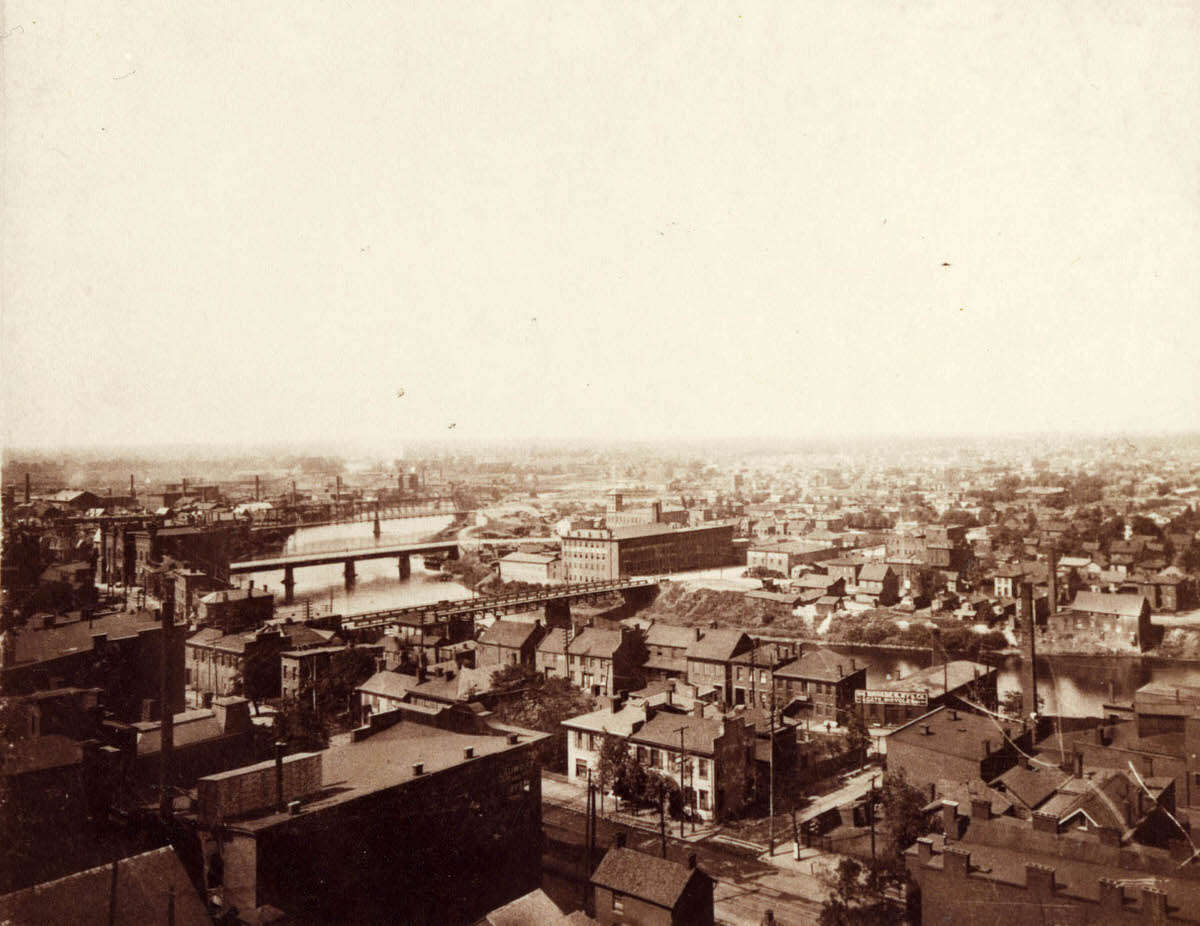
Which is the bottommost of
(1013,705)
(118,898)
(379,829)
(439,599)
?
(439,599)

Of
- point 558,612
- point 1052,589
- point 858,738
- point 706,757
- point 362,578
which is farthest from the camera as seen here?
point 362,578

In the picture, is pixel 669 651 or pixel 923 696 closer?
pixel 923 696

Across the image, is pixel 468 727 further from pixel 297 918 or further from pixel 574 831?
pixel 297 918

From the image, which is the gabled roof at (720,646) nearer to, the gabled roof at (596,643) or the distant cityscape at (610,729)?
the distant cityscape at (610,729)

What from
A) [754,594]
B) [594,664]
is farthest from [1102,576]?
[594,664]

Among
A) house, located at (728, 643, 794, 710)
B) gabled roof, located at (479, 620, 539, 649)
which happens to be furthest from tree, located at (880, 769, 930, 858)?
gabled roof, located at (479, 620, 539, 649)

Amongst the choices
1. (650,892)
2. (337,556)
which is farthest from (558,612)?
(650,892)

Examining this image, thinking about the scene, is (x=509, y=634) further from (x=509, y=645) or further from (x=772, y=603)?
(x=772, y=603)
